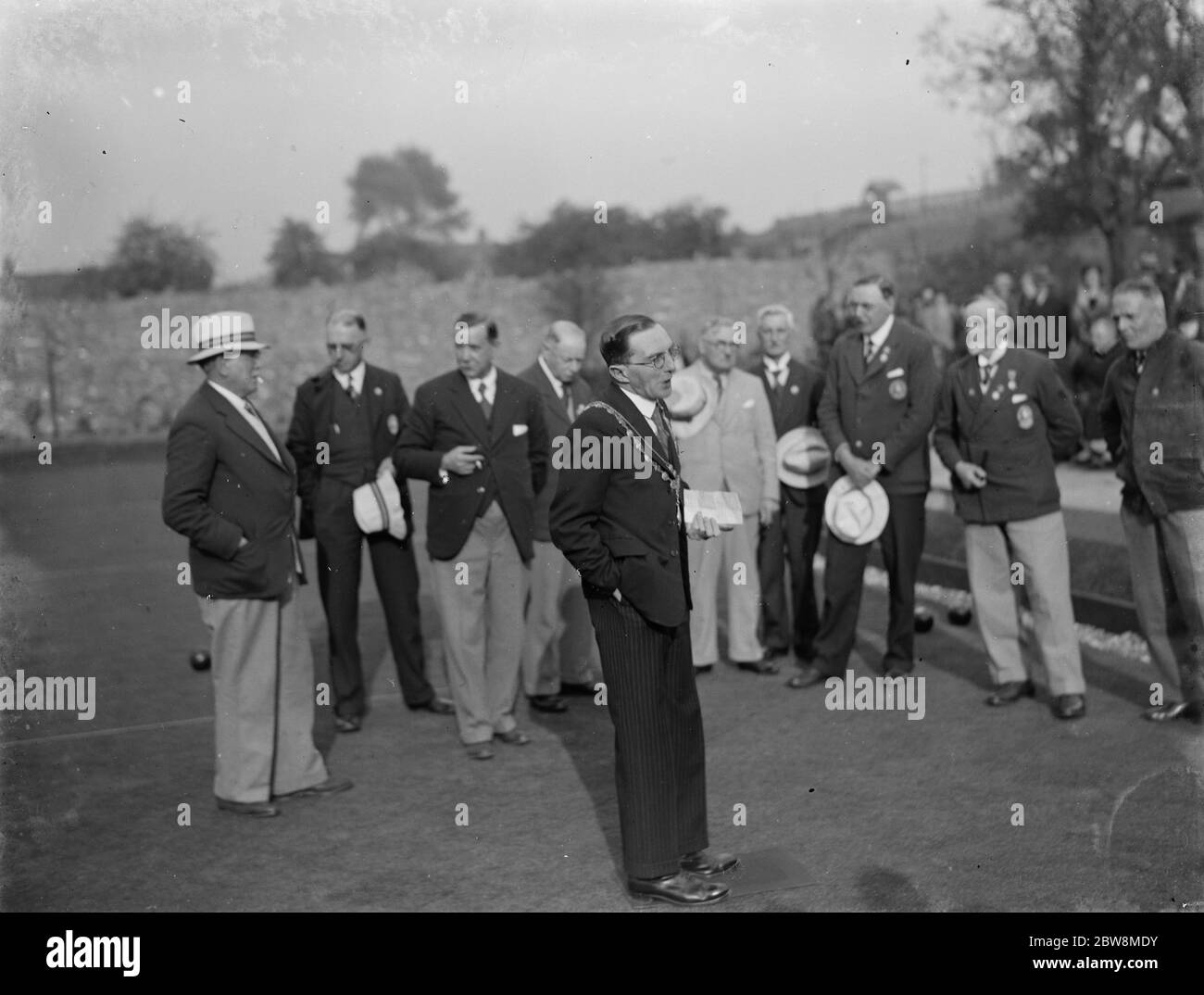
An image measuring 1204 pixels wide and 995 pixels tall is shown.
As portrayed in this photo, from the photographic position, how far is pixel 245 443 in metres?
6.62

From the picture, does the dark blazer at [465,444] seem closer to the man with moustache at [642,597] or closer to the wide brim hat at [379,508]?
the wide brim hat at [379,508]

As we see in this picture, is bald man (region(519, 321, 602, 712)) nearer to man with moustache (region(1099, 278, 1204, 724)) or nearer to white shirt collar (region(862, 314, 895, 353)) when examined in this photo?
white shirt collar (region(862, 314, 895, 353))

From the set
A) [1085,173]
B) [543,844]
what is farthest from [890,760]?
[1085,173]

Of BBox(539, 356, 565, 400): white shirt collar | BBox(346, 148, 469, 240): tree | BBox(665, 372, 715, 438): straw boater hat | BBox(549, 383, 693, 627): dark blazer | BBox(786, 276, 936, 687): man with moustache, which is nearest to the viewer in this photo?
BBox(549, 383, 693, 627): dark blazer

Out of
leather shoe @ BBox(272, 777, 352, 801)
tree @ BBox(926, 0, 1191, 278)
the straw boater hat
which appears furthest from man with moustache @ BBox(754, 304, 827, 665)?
tree @ BBox(926, 0, 1191, 278)

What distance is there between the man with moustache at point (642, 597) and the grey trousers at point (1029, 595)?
122 inches

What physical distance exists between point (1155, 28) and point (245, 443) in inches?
505

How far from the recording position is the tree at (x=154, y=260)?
153ft

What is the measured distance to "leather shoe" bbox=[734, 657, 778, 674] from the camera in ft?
30.2

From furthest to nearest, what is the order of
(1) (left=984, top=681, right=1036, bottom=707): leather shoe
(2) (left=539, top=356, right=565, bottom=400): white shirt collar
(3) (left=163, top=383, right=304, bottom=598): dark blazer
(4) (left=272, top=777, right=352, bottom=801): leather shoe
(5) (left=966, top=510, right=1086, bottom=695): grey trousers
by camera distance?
(2) (left=539, top=356, right=565, bottom=400): white shirt collar < (1) (left=984, top=681, right=1036, bottom=707): leather shoe < (5) (left=966, top=510, right=1086, bottom=695): grey trousers < (4) (left=272, top=777, right=352, bottom=801): leather shoe < (3) (left=163, top=383, right=304, bottom=598): dark blazer

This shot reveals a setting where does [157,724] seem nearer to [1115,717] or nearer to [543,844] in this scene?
[543,844]

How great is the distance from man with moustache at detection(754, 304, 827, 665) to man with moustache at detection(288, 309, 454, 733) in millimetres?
2629

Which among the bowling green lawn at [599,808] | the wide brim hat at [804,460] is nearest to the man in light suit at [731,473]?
the wide brim hat at [804,460]

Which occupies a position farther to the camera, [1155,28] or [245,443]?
[1155,28]
